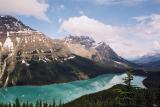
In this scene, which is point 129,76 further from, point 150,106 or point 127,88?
point 150,106

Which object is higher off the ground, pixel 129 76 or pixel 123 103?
pixel 129 76

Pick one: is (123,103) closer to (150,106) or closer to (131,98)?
(131,98)

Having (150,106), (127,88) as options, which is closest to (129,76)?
(127,88)

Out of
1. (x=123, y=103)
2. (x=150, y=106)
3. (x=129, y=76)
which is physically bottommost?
(x=150, y=106)

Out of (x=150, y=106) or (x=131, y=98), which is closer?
(x=131, y=98)

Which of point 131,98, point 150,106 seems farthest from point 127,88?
point 150,106

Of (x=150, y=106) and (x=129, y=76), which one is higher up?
(x=129, y=76)
